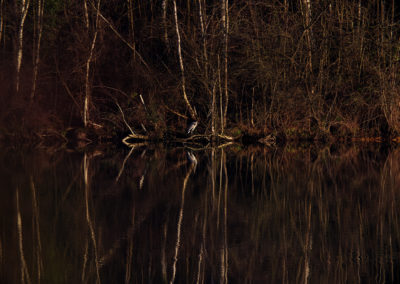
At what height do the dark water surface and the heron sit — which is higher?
the heron

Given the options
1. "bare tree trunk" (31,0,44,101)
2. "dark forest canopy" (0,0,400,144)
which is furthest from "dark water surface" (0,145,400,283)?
"bare tree trunk" (31,0,44,101)

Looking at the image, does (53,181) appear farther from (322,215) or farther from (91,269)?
(91,269)

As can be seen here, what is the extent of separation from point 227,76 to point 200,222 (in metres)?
16.4

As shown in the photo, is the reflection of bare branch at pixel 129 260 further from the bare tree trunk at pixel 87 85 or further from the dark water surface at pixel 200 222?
the bare tree trunk at pixel 87 85

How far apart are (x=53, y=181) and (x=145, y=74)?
13047mm

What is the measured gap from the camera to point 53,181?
14.4m

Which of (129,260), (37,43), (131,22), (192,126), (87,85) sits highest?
(131,22)

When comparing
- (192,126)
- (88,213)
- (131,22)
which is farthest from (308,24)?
(88,213)

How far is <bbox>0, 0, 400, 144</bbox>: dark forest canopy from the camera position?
1001 inches

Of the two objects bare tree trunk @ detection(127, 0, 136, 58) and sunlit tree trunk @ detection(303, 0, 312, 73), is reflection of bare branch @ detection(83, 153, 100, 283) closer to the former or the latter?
bare tree trunk @ detection(127, 0, 136, 58)

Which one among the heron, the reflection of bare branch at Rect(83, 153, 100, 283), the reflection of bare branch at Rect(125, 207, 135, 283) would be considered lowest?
the reflection of bare branch at Rect(125, 207, 135, 283)

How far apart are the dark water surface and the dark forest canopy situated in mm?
7942

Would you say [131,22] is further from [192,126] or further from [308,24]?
[308,24]

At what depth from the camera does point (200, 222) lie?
9.97 m
